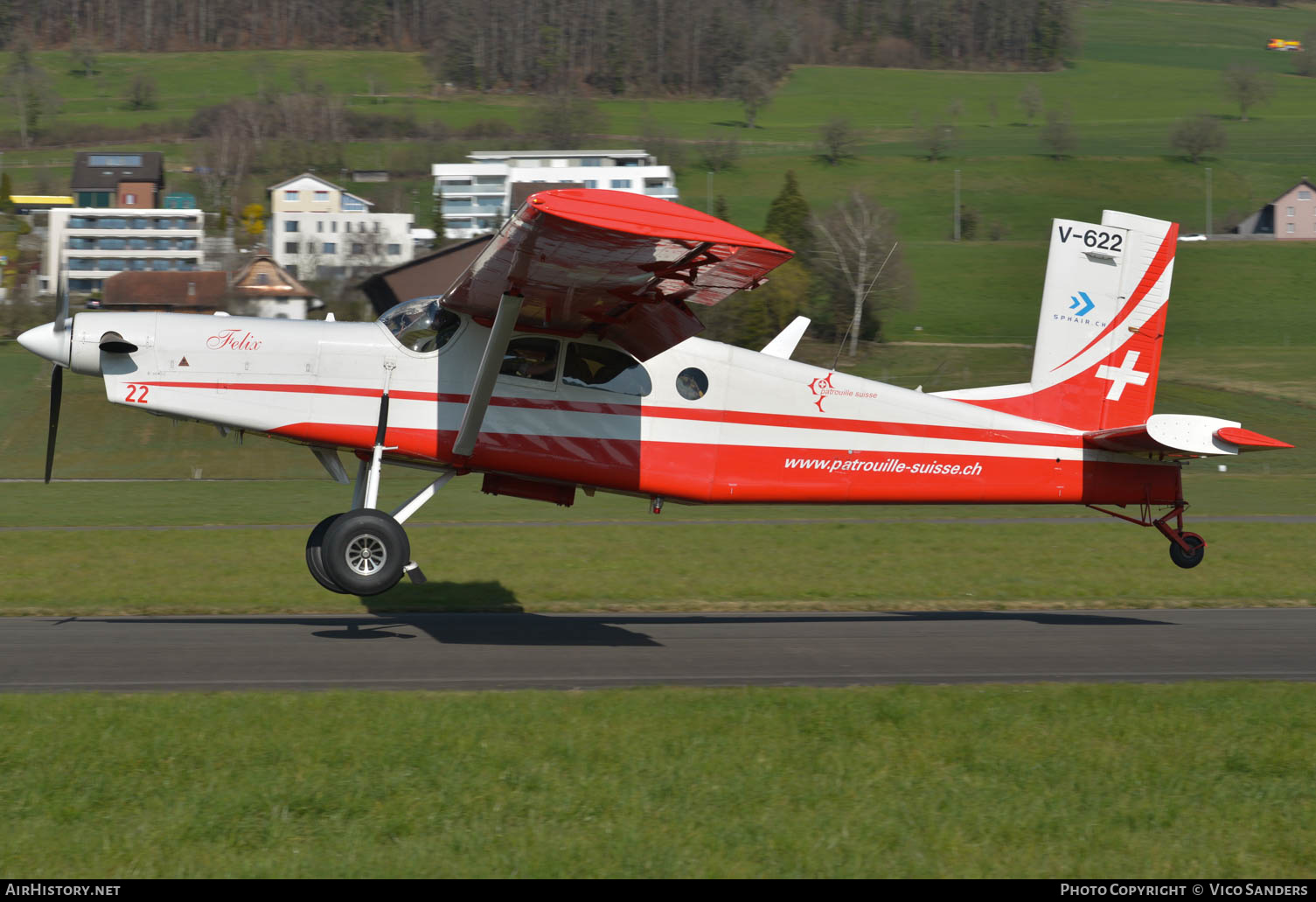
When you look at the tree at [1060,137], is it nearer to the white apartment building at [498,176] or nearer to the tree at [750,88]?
the tree at [750,88]

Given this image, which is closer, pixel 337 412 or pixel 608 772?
pixel 608 772

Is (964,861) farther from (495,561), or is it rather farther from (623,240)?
(495,561)

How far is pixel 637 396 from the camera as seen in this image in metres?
11.3

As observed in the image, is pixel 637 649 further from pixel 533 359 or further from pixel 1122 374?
pixel 1122 374

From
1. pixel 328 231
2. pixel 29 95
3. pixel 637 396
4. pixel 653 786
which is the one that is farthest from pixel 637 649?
pixel 29 95

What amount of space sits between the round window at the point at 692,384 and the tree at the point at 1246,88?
134121 mm

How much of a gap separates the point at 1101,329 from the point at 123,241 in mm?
94813

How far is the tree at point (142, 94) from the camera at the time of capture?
142000mm

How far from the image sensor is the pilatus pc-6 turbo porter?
10.3 metres

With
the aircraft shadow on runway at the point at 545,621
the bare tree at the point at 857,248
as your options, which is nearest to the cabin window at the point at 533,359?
the aircraft shadow on runway at the point at 545,621
